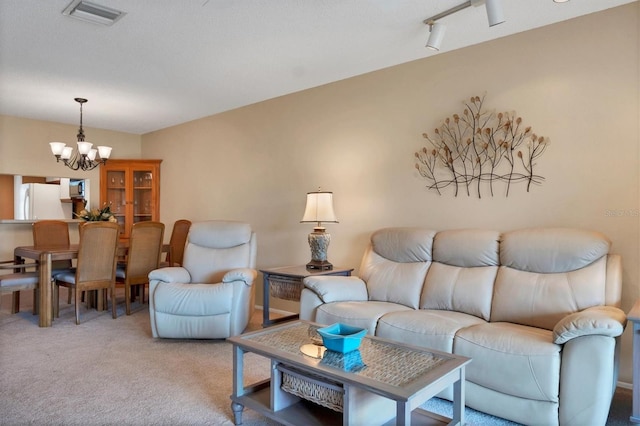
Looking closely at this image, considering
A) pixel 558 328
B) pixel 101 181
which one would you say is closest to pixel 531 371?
pixel 558 328

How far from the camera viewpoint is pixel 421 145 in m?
3.54

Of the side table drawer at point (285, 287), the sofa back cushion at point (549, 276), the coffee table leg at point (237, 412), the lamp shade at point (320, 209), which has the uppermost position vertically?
the lamp shade at point (320, 209)

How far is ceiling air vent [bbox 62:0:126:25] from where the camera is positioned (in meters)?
2.60

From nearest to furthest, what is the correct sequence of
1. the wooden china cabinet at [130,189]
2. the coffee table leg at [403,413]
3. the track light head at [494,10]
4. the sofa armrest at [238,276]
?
the coffee table leg at [403,413], the track light head at [494,10], the sofa armrest at [238,276], the wooden china cabinet at [130,189]

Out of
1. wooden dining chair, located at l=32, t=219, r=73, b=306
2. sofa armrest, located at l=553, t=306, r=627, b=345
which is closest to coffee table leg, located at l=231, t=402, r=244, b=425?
sofa armrest, located at l=553, t=306, r=627, b=345

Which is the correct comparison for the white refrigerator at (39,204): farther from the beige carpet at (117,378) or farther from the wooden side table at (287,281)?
the wooden side table at (287,281)

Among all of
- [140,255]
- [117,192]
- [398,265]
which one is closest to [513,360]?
[398,265]

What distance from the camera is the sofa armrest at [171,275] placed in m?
3.62

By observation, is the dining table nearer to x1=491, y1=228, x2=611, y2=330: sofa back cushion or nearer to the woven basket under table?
the woven basket under table

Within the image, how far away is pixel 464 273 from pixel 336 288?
906mm

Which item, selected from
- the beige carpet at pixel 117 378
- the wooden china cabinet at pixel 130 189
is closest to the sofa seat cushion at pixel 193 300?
the beige carpet at pixel 117 378

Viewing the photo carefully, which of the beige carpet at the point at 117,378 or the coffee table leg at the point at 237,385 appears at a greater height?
the coffee table leg at the point at 237,385

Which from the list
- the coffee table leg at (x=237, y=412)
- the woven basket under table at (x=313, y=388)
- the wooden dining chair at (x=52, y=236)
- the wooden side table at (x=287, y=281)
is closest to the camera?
the woven basket under table at (x=313, y=388)

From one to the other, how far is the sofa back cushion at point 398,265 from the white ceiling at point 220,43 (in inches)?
58.9
